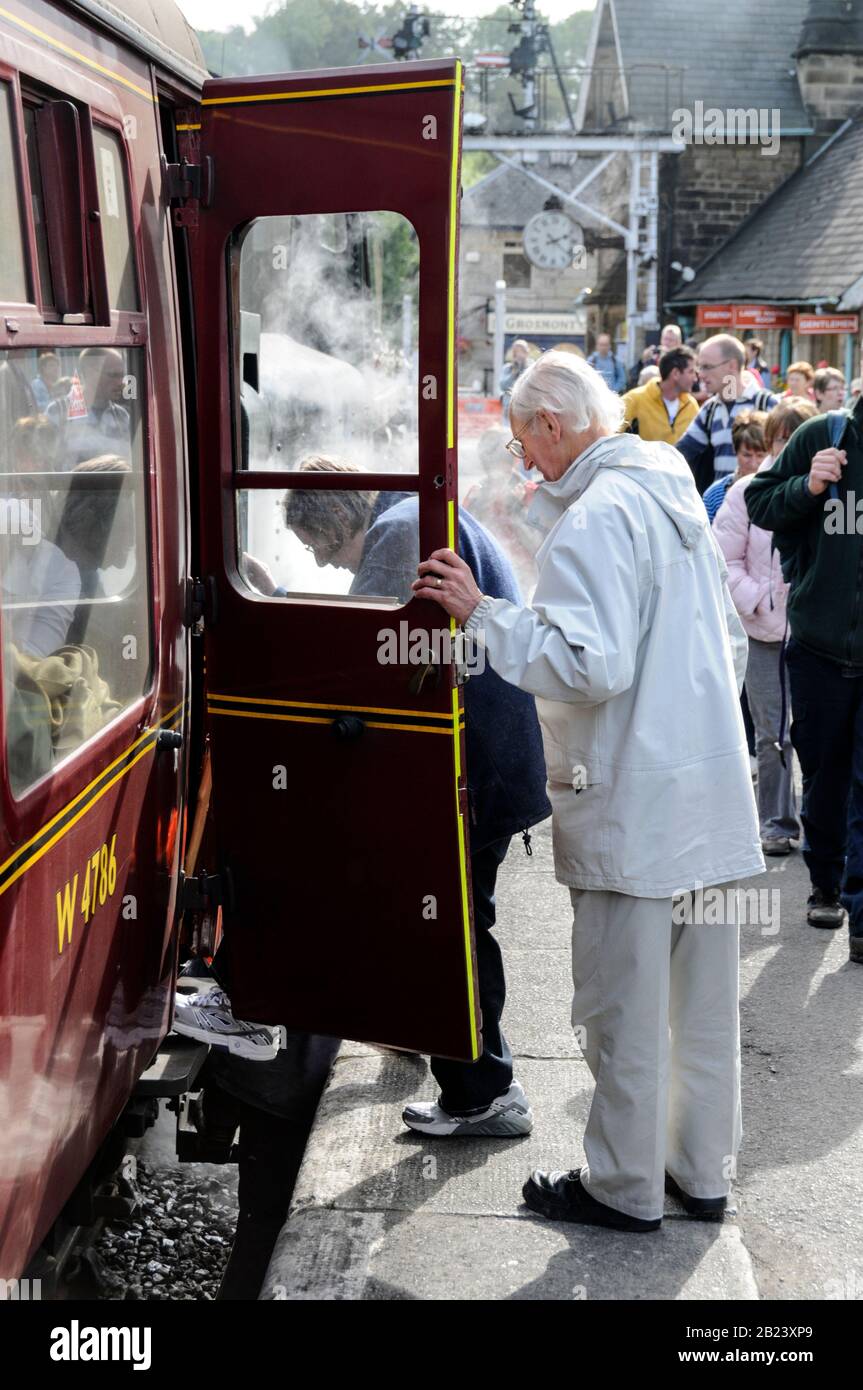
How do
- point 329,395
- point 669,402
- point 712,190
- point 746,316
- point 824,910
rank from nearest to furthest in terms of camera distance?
point 329,395, point 824,910, point 669,402, point 746,316, point 712,190

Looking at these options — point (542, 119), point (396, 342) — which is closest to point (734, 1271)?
point (396, 342)

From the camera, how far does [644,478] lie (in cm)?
344

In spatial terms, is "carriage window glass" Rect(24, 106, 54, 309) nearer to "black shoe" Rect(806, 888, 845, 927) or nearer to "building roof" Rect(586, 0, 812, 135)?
"black shoe" Rect(806, 888, 845, 927)

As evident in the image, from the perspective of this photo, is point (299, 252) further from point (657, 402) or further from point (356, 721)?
point (657, 402)

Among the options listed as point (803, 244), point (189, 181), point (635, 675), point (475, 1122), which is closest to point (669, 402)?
point (475, 1122)

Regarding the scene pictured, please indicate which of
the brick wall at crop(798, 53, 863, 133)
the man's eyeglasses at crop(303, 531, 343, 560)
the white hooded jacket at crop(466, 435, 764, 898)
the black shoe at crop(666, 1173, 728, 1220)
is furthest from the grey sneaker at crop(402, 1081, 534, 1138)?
the brick wall at crop(798, 53, 863, 133)

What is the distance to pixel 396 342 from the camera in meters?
3.60

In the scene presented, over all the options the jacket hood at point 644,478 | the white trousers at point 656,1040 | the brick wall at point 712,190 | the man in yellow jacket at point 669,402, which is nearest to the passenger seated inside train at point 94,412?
the jacket hood at point 644,478

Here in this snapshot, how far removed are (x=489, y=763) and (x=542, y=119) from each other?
36.0 meters

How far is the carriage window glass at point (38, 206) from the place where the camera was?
9.52 feet

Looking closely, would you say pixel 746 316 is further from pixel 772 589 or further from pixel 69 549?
pixel 69 549

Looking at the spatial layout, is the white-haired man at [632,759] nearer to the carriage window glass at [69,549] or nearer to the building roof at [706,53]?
the carriage window glass at [69,549]

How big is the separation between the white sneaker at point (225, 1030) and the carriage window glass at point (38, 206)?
196cm

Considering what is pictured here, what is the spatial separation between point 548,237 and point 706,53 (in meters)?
7.25
